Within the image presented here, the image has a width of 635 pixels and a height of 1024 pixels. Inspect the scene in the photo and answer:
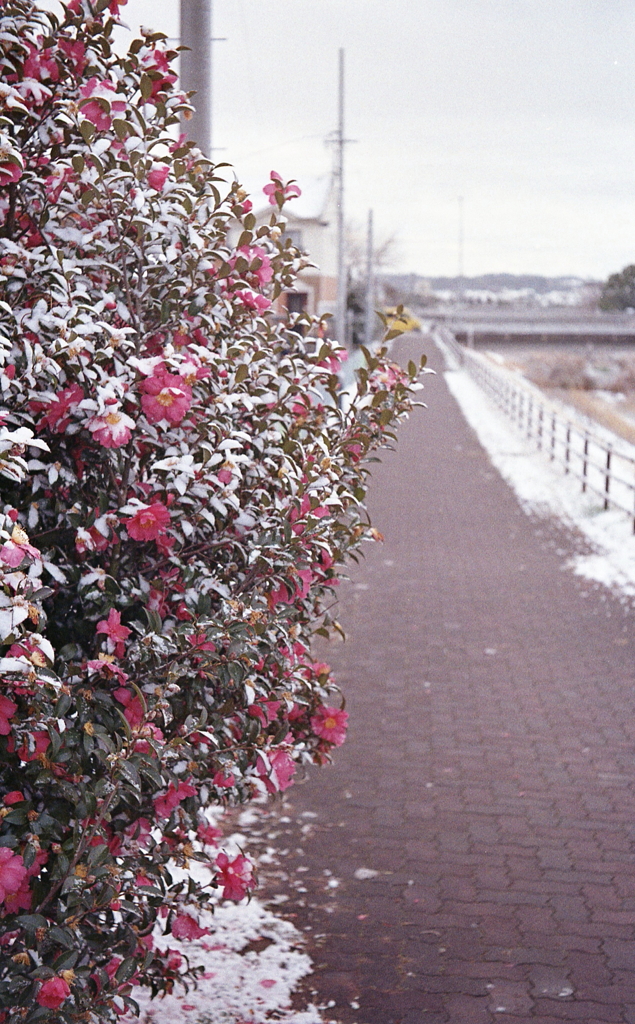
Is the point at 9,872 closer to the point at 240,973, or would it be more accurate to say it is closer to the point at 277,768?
the point at 277,768

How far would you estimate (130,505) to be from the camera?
3.13 meters

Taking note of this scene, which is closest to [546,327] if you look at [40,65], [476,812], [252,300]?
[476,812]

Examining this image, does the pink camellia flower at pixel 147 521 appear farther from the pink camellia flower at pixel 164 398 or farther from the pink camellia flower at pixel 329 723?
the pink camellia flower at pixel 329 723

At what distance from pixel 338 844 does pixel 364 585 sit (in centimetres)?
615

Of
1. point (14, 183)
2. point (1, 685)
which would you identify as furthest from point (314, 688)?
point (14, 183)

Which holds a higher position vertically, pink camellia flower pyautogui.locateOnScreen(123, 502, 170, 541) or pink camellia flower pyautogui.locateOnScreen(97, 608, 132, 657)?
pink camellia flower pyautogui.locateOnScreen(123, 502, 170, 541)

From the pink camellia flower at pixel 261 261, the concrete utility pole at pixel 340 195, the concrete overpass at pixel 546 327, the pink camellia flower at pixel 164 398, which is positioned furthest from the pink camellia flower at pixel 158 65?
the concrete overpass at pixel 546 327

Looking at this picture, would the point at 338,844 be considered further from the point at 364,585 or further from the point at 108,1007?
the point at 364,585

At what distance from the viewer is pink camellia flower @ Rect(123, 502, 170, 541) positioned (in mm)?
3061

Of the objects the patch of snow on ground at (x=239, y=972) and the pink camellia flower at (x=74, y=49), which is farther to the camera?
the patch of snow on ground at (x=239, y=972)

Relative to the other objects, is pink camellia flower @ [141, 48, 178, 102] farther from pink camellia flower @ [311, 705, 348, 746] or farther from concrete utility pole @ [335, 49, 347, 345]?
concrete utility pole @ [335, 49, 347, 345]

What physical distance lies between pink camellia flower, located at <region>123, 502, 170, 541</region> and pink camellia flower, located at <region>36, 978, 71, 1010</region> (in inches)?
43.5

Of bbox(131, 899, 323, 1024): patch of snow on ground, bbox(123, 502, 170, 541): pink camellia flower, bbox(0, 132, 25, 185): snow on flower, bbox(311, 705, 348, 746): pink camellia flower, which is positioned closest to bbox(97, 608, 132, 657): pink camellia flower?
bbox(123, 502, 170, 541): pink camellia flower

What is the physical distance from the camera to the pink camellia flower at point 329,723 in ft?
13.6
